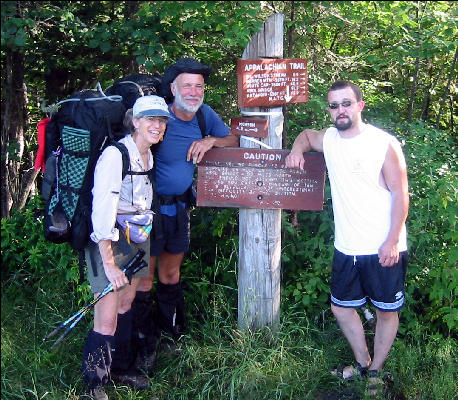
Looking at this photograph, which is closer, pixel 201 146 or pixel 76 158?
pixel 76 158

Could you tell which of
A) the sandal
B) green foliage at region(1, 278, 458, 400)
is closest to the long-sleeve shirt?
green foliage at region(1, 278, 458, 400)

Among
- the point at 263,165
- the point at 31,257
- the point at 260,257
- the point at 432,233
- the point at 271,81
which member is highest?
the point at 271,81

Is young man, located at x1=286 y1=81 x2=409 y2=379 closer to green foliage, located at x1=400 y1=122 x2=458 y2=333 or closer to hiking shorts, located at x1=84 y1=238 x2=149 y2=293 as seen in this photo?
green foliage, located at x1=400 y1=122 x2=458 y2=333

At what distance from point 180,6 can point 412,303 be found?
9.67 feet

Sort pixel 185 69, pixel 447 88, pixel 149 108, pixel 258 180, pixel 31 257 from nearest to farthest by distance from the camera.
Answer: pixel 149 108 → pixel 185 69 → pixel 258 180 → pixel 31 257 → pixel 447 88

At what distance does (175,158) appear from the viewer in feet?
13.4

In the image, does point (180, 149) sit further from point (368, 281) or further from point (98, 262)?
point (368, 281)

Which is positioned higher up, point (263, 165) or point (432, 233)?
point (263, 165)

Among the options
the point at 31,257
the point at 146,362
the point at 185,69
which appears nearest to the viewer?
the point at 185,69

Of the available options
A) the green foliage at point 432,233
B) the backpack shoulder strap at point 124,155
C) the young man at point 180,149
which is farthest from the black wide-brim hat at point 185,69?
the green foliage at point 432,233

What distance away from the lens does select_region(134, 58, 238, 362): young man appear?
4.03 meters

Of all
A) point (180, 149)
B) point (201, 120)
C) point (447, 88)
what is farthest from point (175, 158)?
point (447, 88)

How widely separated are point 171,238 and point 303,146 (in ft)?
4.00

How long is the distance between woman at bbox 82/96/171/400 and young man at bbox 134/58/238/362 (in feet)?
0.85
